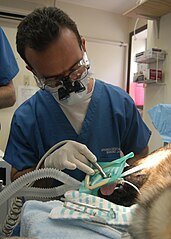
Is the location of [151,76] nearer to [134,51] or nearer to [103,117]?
[103,117]

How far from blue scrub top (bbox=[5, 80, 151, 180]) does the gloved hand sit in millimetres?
267

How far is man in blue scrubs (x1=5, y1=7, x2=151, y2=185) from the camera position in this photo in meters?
1.00

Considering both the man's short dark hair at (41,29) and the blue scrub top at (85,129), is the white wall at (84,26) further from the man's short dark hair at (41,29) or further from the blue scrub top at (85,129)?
the man's short dark hair at (41,29)

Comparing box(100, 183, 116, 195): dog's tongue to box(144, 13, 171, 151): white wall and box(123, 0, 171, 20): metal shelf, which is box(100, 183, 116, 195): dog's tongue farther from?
box(123, 0, 171, 20): metal shelf

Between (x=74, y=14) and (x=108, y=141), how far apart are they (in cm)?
292

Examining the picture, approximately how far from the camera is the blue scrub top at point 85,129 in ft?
3.82

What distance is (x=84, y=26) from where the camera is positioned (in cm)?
383

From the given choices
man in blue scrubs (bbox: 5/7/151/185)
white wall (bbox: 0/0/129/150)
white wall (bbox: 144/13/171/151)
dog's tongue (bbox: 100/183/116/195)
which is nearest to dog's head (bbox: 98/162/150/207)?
dog's tongue (bbox: 100/183/116/195)

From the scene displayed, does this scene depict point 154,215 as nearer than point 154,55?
Yes

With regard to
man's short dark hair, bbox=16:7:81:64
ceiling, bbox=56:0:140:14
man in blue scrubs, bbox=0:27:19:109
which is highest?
ceiling, bbox=56:0:140:14

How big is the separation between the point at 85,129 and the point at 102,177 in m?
0.43

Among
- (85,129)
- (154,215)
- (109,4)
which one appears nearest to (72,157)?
(85,129)

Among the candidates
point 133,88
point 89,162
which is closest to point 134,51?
point 133,88

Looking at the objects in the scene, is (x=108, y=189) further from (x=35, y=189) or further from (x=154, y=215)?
(x=154, y=215)
